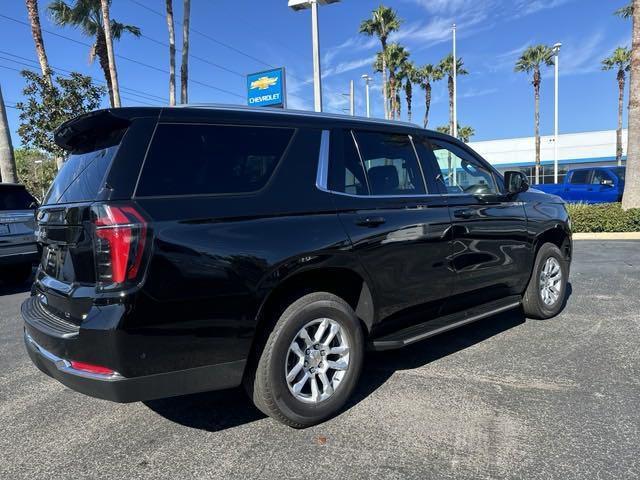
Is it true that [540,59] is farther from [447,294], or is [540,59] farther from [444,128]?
[447,294]

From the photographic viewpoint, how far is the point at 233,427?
307 centimetres

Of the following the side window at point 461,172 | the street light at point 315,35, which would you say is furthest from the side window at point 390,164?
the street light at point 315,35

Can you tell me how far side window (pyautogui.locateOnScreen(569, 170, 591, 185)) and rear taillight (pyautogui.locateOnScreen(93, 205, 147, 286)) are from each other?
1757cm

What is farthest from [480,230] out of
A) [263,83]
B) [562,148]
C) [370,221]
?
[562,148]

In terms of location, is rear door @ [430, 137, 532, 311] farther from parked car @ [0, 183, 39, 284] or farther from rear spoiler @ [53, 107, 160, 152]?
parked car @ [0, 183, 39, 284]

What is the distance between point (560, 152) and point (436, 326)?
157 ft

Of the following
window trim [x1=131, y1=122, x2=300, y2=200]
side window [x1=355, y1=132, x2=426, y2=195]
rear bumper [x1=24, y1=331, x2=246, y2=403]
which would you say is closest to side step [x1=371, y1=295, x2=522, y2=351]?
side window [x1=355, y1=132, x2=426, y2=195]

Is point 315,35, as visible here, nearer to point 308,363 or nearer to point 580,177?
point 580,177

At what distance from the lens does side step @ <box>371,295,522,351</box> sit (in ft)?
11.2

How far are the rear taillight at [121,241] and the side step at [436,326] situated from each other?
5.65 feet

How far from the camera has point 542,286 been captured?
514 cm

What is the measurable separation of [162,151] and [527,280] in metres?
3.78

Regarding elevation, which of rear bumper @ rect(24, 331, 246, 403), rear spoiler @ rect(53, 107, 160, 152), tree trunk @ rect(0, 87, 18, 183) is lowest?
rear bumper @ rect(24, 331, 246, 403)

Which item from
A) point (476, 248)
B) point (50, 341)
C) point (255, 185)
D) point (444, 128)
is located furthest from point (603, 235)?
point (444, 128)
